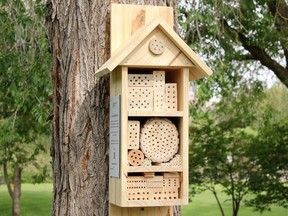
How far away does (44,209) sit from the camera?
19969mm

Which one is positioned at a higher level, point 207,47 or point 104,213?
point 207,47

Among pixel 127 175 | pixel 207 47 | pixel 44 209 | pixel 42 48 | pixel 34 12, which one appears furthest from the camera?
pixel 44 209

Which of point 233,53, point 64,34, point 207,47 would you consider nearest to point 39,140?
point 233,53

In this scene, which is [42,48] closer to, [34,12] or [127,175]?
[34,12]

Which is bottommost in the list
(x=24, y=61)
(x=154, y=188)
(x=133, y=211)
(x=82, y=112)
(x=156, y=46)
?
(x=133, y=211)

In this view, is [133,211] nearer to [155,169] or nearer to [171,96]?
[155,169]

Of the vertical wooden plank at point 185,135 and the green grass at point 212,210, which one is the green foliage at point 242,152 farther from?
the vertical wooden plank at point 185,135

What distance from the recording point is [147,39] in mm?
2750

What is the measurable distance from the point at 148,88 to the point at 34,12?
3986 mm

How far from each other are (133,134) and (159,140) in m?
0.13

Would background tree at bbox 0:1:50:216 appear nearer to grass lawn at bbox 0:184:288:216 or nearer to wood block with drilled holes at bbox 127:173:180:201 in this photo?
wood block with drilled holes at bbox 127:173:180:201

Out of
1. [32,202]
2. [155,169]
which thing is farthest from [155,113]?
[32,202]

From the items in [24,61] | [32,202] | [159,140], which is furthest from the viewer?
[32,202]

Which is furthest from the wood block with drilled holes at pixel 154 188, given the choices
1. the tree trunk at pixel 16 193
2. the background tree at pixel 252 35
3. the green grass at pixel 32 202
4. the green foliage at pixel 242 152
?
the green grass at pixel 32 202
